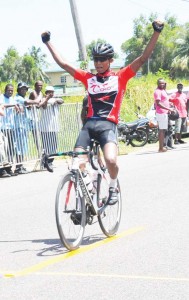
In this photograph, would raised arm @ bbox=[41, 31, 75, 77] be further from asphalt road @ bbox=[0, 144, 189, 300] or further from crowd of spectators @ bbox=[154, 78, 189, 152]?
crowd of spectators @ bbox=[154, 78, 189, 152]

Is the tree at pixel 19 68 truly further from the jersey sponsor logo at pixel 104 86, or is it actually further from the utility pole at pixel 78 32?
the jersey sponsor logo at pixel 104 86

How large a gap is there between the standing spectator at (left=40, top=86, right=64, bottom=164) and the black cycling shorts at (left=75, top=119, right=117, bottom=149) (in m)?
8.25

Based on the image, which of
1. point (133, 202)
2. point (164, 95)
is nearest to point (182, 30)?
point (164, 95)

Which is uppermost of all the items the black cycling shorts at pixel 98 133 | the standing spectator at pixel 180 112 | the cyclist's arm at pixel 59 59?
the cyclist's arm at pixel 59 59

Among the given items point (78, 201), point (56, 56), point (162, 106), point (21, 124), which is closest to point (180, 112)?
point (162, 106)

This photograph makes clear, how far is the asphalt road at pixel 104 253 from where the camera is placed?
536 centimetres

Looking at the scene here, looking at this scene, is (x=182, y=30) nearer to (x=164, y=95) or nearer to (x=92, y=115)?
A: (x=164, y=95)

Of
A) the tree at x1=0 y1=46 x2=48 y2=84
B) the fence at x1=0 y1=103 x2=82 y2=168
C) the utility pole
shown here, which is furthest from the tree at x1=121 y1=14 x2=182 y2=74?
the fence at x1=0 y1=103 x2=82 y2=168

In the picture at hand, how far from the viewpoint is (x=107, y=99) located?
23.7ft

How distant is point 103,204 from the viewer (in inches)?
290

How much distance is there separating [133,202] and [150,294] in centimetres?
462

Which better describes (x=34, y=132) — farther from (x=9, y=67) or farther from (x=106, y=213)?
(x=9, y=67)

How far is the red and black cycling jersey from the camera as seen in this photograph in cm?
719

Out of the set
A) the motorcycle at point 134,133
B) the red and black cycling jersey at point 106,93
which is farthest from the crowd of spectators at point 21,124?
the red and black cycling jersey at point 106,93
